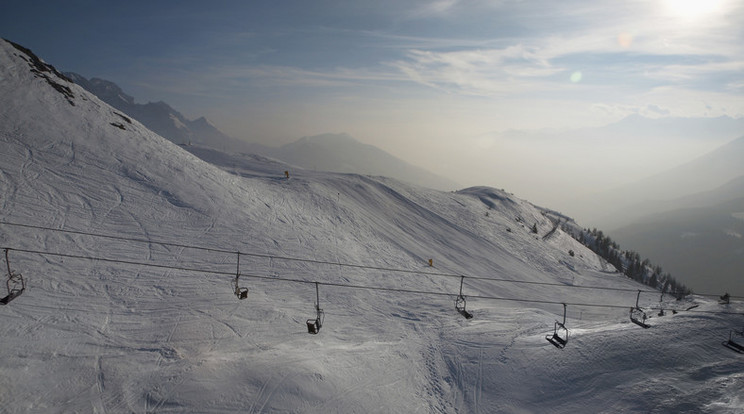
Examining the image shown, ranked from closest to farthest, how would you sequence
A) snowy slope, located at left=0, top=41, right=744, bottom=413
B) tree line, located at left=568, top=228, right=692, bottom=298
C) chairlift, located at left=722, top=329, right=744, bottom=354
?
snowy slope, located at left=0, top=41, right=744, bottom=413, chairlift, located at left=722, top=329, right=744, bottom=354, tree line, located at left=568, top=228, right=692, bottom=298

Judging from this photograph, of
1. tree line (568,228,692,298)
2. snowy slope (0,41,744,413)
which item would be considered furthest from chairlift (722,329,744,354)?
tree line (568,228,692,298)

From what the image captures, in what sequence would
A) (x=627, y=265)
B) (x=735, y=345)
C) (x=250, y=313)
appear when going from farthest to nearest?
(x=627, y=265)
(x=250, y=313)
(x=735, y=345)

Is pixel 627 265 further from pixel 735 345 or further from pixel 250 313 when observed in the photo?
pixel 250 313

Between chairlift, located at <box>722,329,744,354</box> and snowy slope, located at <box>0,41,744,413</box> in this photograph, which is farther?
chairlift, located at <box>722,329,744,354</box>

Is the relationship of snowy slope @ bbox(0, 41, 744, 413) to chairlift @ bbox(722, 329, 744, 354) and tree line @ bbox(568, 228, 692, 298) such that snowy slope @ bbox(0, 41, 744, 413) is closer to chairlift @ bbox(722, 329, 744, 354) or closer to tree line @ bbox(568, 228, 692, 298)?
chairlift @ bbox(722, 329, 744, 354)

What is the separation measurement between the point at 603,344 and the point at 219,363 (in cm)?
1564

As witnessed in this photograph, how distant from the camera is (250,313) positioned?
1759 centimetres

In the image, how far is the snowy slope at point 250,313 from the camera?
11.7m

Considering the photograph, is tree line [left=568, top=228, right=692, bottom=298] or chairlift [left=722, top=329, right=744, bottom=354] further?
tree line [left=568, top=228, right=692, bottom=298]

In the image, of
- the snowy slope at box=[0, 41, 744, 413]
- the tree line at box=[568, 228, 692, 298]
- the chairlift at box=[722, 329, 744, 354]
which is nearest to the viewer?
the snowy slope at box=[0, 41, 744, 413]

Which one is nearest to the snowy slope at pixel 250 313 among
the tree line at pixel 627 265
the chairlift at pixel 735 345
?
the chairlift at pixel 735 345

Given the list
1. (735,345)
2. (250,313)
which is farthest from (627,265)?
(250,313)

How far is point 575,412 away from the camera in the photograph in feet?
38.7

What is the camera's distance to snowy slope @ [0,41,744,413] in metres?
11.7
